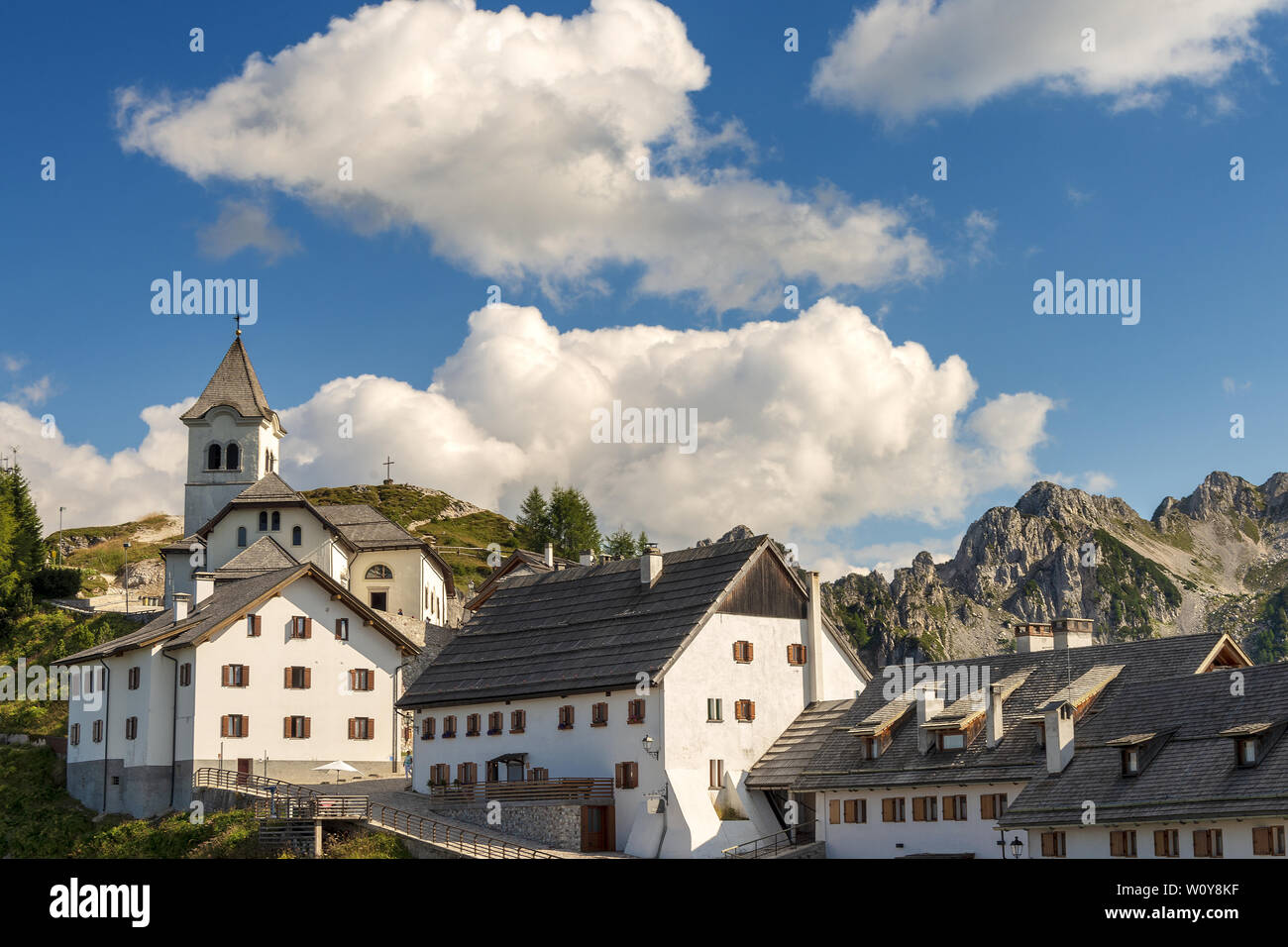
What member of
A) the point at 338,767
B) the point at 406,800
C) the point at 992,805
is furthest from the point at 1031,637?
the point at 338,767

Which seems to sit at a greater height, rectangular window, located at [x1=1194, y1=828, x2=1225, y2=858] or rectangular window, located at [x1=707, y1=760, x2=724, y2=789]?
rectangular window, located at [x1=707, y1=760, x2=724, y2=789]

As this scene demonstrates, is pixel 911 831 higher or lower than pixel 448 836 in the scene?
higher

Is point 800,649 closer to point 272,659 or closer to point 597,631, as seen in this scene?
point 597,631

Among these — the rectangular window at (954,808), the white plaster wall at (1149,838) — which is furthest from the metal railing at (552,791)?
the white plaster wall at (1149,838)

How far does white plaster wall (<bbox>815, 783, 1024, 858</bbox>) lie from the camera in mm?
47312

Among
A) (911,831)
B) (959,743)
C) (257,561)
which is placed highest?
(257,561)

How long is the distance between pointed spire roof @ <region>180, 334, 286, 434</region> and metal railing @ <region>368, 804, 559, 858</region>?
60744mm

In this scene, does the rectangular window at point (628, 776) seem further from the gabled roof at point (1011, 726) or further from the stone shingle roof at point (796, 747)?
the gabled roof at point (1011, 726)

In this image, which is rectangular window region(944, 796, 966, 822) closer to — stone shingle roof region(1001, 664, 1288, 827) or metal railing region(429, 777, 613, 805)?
stone shingle roof region(1001, 664, 1288, 827)

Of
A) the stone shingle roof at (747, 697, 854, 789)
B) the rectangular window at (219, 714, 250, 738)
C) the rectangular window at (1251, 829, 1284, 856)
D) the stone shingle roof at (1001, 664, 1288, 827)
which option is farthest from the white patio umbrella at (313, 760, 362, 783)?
the rectangular window at (1251, 829, 1284, 856)

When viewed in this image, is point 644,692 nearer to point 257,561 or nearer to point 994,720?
point 994,720

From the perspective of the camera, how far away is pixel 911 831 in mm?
49969

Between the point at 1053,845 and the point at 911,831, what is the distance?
7487mm

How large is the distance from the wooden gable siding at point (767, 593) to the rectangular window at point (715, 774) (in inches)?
258
